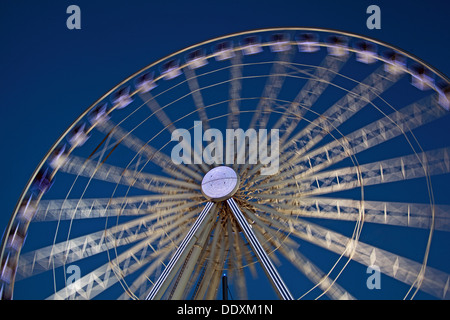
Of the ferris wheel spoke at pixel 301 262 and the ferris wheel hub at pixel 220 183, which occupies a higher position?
the ferris wheel hub at pixel 220 183

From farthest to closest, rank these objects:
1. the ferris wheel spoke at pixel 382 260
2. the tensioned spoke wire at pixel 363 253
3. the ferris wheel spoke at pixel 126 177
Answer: the ferris wheel spoke at pixel 126 177 < the tensioned spoke wire at pixel 363 253 < the ferris wheel spoke at pixel 382 260

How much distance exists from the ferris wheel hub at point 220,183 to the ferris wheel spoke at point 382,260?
2159 mm

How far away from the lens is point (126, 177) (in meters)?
16.2

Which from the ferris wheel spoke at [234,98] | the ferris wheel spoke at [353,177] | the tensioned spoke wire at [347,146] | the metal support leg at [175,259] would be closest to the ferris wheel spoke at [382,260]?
the ferris wheel spoke at [353,177]

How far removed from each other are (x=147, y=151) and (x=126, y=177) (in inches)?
45.4

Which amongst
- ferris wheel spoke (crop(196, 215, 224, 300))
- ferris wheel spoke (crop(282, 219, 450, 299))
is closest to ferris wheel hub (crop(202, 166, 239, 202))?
ferris wheel spoke (crop(196, 215, 224, 300))

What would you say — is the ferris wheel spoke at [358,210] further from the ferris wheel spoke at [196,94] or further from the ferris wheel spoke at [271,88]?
the ferris wheel spoke at [196,94]

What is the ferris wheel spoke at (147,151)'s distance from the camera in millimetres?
15961

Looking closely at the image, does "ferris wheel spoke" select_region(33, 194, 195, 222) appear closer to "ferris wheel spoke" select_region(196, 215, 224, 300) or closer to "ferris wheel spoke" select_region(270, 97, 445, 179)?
"ferris wheel spoke" select_region(196, 215, 224, 300)

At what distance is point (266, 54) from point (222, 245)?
6.90 metres

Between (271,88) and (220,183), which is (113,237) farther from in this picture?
(271,88)
